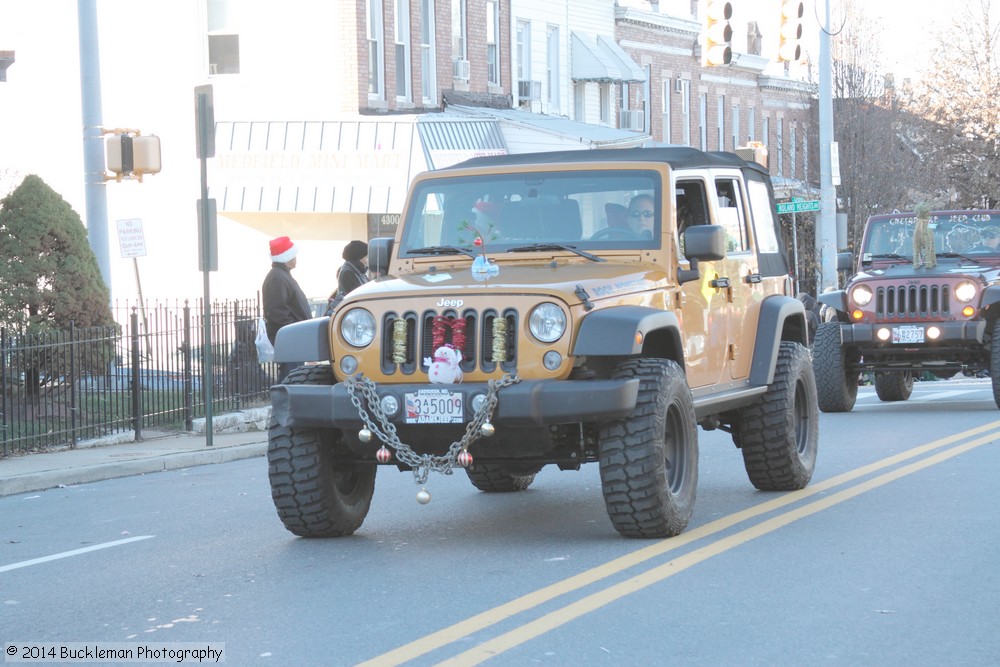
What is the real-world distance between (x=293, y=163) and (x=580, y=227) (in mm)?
21427

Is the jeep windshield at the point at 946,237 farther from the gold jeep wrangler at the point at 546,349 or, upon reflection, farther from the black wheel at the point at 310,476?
the black wheel at the point at 310,476

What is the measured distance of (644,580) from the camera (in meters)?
7.18

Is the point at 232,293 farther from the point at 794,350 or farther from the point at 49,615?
the point at 49,615

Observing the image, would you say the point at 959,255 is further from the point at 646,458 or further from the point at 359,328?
the point at 359,328

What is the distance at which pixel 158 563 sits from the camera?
8.19 m

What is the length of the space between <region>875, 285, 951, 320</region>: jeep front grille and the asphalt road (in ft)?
17.7

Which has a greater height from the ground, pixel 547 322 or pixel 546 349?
pixel 547 322

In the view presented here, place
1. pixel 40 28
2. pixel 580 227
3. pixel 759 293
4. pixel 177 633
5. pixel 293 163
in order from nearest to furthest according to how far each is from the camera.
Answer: pixel 177 633 → pixel 580 227 → pixel 759 293 → pixel 293 163 → pixel 40 28

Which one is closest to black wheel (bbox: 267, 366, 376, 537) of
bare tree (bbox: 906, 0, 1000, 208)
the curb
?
the curb

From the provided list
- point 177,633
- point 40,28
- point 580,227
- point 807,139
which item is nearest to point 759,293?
point 580,227

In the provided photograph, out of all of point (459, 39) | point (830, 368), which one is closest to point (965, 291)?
point (830, 368)

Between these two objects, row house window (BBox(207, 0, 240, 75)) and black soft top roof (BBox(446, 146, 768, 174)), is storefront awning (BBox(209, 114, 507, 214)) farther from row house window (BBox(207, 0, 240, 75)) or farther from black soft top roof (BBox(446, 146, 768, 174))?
black soft top roof (BBox(446, 146, 768, 174))

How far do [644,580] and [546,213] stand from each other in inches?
110

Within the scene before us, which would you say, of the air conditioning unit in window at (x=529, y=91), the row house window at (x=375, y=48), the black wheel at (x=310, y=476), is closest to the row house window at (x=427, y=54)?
the row house window at (x=375, y=48)
